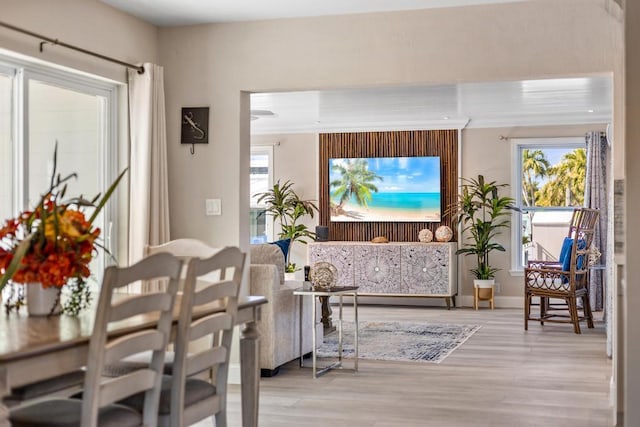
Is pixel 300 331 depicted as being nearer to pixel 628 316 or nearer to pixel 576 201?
pixel 628 316

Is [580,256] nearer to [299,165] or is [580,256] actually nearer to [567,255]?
[567,255]

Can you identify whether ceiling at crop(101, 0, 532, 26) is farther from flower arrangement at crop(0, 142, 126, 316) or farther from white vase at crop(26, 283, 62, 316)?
white vase at crop(26, 283, 62, 316)

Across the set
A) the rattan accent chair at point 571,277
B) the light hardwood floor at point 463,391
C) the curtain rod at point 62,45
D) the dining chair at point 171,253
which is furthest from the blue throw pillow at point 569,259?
the dining chair at point 171,253

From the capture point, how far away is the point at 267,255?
6215 mm

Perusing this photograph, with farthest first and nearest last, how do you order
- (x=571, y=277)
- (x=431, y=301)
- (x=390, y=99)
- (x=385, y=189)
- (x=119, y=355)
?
(x=385, y=189), (x=431, y=301), (x=390, y=99), (x=571, y=277), (x=119, y=355)

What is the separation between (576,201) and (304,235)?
3.53 m

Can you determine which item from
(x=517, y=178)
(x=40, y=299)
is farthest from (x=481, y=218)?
(x=40, y=299)

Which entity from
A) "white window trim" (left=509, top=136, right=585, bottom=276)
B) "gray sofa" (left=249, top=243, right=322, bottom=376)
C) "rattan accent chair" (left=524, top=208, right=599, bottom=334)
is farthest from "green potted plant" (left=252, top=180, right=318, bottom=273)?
"gray sofa" (left=249, top=243, right=322, bottom=376)

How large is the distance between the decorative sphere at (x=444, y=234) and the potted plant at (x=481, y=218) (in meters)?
0.17

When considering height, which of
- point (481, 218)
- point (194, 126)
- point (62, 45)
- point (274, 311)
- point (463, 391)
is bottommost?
point (463, 391)

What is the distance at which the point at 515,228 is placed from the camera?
10.3 m

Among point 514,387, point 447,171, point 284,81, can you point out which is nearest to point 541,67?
point 284,81

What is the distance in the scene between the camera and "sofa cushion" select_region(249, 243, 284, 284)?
6156 mm

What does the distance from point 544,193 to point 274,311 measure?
18.7 feet
